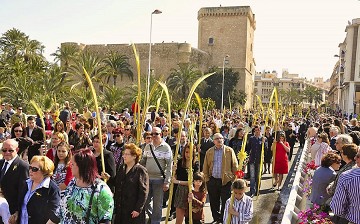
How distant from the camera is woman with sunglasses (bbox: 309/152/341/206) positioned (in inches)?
237

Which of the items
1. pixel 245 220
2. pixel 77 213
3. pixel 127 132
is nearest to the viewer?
pixel 77 213

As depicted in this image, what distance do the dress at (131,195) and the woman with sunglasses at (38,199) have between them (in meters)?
0.89

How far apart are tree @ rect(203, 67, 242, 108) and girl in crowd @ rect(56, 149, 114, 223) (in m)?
49.1

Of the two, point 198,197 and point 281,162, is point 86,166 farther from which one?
point 281,162

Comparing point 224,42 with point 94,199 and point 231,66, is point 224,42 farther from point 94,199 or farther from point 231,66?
Result: point 94,199

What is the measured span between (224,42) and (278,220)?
180 ft

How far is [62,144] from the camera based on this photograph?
558cm

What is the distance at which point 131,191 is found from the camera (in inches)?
190

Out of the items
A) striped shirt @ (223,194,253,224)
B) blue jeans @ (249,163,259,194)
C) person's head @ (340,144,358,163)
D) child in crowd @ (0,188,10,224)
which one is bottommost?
blue jeans @ (249,163,259,194)

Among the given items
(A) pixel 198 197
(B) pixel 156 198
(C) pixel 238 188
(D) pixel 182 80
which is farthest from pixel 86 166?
(D) pixel 182 80

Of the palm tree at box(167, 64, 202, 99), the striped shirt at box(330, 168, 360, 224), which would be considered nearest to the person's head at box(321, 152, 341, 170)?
the striped shirt at box(330, 168, 360, 224)

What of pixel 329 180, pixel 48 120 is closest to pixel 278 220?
pixel 329 180

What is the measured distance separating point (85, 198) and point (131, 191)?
1.32 metres

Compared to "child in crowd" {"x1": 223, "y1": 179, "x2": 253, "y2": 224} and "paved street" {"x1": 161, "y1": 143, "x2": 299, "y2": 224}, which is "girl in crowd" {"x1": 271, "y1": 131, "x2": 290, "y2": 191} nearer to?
"paved street" {"x1": 161, "y1": 143, "x2": 299, "y2": 224}
